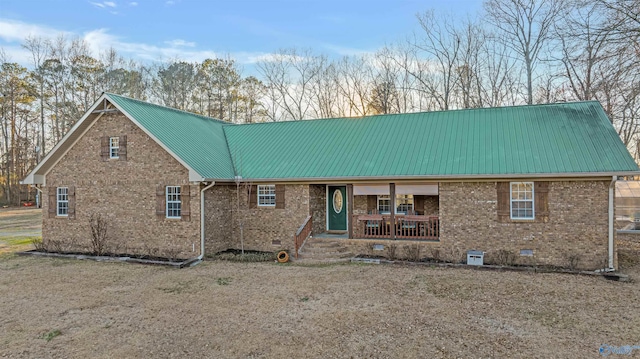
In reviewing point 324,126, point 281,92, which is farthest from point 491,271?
point 281,92

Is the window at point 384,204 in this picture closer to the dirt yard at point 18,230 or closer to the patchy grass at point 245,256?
the patchy grass at point 245,256

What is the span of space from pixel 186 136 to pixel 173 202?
317 cm

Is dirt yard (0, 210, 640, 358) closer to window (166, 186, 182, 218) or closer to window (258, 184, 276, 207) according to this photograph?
window (166, 186, 182, 218)

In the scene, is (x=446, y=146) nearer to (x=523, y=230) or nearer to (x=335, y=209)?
(x=523, y=230)

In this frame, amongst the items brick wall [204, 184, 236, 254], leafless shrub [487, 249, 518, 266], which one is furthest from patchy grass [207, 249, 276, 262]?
leafless shrub [487, 249, 518, 266]

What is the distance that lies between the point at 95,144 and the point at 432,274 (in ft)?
45.9

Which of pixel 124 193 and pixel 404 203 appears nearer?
pixel 124 193

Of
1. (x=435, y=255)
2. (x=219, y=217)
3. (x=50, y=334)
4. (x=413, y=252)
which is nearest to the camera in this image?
(x=50, y=334)

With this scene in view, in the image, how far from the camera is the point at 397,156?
50.8 ft

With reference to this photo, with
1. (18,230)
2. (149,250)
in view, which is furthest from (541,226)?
(18,230)

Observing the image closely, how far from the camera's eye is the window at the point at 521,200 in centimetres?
1331

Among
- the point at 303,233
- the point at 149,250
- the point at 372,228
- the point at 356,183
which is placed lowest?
the point at 149,250

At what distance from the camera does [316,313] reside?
9094 millimetres

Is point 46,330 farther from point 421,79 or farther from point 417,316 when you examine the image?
point 421,79
